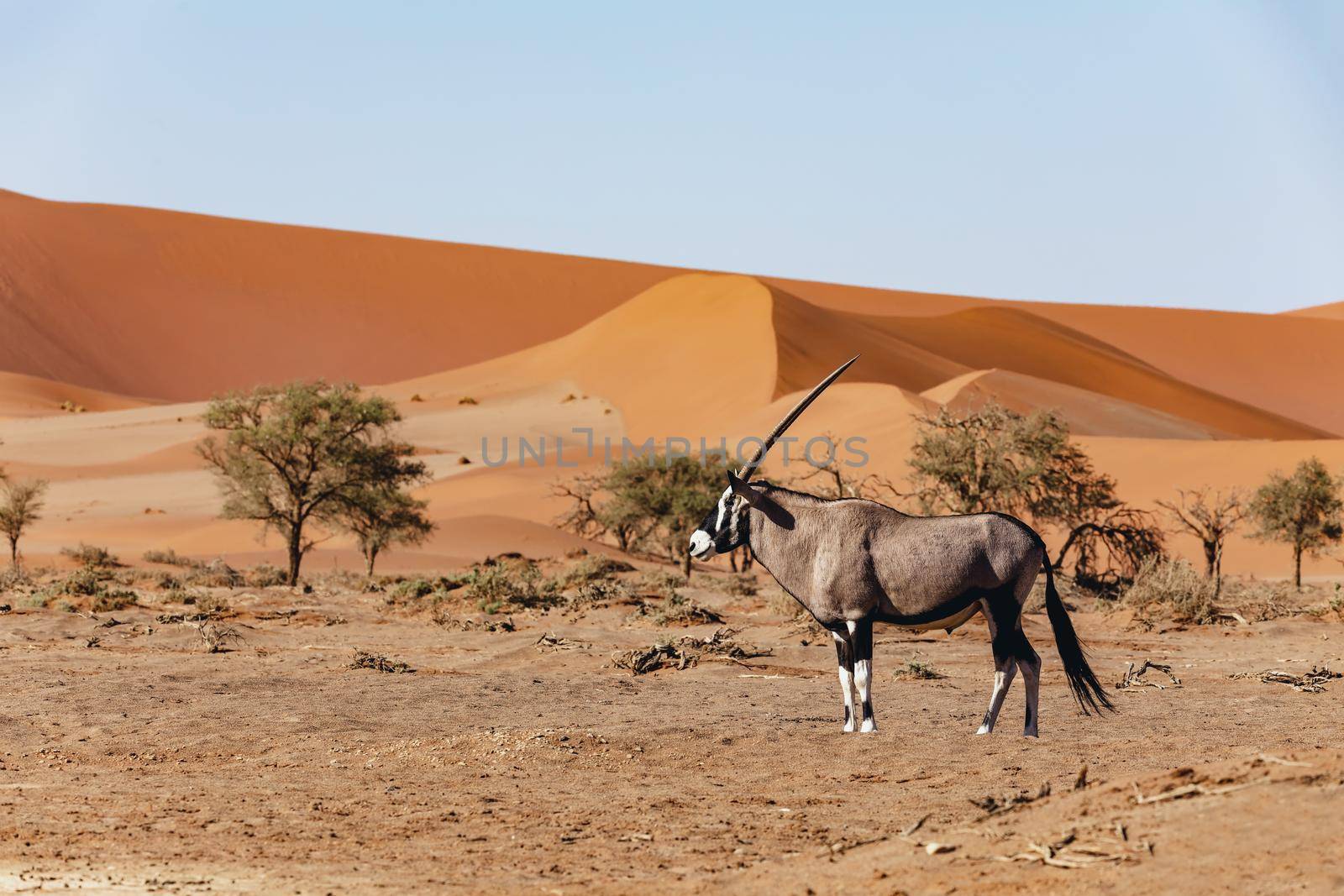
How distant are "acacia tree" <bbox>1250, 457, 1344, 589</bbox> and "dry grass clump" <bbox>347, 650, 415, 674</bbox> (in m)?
28.1

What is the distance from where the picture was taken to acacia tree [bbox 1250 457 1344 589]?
3691cm

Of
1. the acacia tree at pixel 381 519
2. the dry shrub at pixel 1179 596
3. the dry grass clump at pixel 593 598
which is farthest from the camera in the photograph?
the acacia tree at pixel 381 519

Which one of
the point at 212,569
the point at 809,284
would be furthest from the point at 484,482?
the point at 809,284

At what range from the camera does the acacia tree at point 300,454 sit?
3272 cm

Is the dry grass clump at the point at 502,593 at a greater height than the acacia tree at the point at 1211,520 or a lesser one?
lesser

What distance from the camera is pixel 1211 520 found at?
3716cm

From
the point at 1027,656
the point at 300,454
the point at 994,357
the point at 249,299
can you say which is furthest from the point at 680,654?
the point at 249,299

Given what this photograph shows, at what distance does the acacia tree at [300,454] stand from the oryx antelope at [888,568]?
23.0m

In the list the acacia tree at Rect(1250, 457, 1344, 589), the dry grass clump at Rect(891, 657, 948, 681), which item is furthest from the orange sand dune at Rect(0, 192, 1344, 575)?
the dry grass clump at Rect(891, 657, 948, 681)

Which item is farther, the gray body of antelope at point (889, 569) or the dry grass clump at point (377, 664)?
the dry grass clump at point (377, 664)

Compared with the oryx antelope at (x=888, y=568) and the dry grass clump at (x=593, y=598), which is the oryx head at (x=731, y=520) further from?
the dry grass clump at (x=593, y=598)

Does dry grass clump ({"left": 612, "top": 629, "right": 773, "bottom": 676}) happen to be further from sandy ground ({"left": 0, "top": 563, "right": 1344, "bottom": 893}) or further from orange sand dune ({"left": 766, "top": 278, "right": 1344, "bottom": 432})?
orange sand dune ({"left": 766, "top": 278, "right": 1344, "bottom": 432})

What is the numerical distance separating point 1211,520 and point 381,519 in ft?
67.0

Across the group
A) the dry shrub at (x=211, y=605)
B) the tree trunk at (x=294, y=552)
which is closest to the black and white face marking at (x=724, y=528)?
the dry shrub at (x=211, y=605)
